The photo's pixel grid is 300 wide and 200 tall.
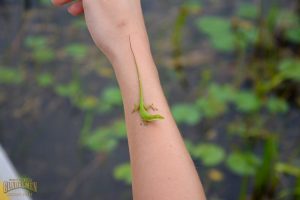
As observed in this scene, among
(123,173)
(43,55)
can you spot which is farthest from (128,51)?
(43,55)

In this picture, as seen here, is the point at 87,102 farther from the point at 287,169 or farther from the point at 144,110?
the point at 144,110

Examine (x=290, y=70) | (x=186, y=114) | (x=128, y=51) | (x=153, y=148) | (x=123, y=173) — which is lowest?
(x=123, y=173)

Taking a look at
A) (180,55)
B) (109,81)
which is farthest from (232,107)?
(109,81)

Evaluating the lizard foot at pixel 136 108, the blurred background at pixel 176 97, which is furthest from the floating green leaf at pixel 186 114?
the lizard foot at pixel 136 108

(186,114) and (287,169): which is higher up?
(186,114)

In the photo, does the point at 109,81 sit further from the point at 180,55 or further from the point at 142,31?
the point at 142,31

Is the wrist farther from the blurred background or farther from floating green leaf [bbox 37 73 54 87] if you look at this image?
floating green leaf [bbox 37 73 54 87]
